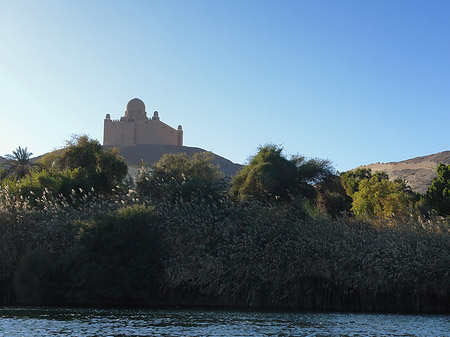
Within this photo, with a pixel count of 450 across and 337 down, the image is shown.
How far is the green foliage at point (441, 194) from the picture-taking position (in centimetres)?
4284

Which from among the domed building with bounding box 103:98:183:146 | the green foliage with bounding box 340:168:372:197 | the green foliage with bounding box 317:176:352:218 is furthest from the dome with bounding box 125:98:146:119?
the green foliage with bounding box 317:176:352:218

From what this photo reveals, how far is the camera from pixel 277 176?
123 feet

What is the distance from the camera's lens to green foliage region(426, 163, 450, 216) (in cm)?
4284

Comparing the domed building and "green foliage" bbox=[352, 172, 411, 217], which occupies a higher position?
the domed building

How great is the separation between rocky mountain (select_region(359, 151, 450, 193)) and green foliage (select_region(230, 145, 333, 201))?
67.0 metres

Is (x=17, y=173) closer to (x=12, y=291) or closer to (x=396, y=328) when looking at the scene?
(x=12, y=291)

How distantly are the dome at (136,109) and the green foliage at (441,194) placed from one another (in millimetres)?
80857

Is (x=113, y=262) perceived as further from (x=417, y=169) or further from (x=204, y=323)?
(x=417, y=169)

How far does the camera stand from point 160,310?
24.7m

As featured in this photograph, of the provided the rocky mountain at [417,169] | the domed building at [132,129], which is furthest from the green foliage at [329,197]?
the domed building at [132,129]

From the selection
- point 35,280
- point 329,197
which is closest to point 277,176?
point 329,197

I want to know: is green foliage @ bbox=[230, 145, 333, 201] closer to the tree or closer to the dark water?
the tree

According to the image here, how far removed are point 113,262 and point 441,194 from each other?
28.0 meters

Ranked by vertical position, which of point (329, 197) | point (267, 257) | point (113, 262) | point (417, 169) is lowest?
point (113, 262)
